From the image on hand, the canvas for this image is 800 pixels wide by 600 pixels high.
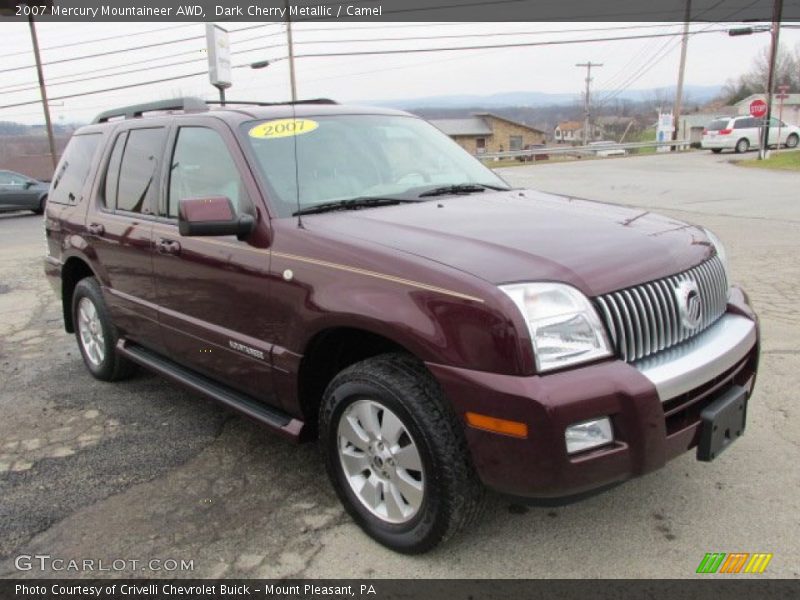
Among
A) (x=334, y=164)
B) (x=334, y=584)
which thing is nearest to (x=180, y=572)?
(x=334, y=584)

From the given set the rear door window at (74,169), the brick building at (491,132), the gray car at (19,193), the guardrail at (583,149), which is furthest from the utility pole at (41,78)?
the brick building at (491,132)

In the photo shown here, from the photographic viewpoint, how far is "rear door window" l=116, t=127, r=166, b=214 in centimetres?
405

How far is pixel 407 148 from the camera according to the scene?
3914mm

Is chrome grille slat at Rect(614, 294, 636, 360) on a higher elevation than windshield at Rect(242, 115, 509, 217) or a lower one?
lower

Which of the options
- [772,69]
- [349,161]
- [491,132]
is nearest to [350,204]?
[349,161]

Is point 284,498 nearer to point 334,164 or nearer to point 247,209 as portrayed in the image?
point 247,209

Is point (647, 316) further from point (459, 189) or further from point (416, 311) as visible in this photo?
point (459, 189)

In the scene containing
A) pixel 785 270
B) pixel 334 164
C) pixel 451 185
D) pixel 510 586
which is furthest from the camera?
pixel 785 270

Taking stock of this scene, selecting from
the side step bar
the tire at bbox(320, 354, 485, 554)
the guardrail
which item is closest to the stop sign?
the guardrail

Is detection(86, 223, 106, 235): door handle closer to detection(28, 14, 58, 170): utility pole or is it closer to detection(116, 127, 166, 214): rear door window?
detection(116, 127, 166, 214): rear door window

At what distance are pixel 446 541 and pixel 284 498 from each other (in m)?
0.95

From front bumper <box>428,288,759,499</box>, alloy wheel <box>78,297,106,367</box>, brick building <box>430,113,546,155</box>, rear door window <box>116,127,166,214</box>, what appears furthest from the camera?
brick building <box>430,113,546,155</box>

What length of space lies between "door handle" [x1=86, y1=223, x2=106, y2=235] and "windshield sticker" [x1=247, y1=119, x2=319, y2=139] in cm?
159

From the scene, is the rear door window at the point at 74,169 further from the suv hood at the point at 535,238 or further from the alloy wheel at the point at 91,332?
the suv hood at the point at 535,238
